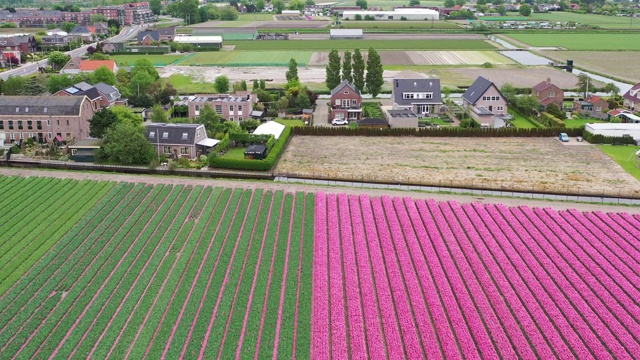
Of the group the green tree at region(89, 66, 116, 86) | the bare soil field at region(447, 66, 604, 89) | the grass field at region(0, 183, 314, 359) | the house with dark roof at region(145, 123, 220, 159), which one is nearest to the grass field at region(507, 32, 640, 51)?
the bare soil field at region(447, 66, 604, 89)

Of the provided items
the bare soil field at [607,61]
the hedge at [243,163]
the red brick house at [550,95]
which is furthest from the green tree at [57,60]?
the bare soil field at [607,61]

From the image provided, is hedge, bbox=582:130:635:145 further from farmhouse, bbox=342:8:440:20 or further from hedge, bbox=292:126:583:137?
farmhouse, bbox=342:8:440:20

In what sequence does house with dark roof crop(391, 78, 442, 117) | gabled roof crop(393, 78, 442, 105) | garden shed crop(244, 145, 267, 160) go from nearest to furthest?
garden shed crop(244, 145, 267, 160)
house with dark roof crop(391, 78, 442, 117)
gabled roof crop(393, 78, 442, 105)

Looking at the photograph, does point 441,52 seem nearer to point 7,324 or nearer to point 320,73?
point 320,73

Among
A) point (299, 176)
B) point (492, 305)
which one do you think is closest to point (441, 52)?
point (299, 176)

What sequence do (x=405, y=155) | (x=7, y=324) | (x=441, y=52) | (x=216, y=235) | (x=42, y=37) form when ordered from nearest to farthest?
(x=7, y=324)
(x=216, y=235)
(x=405, y=155)
(x=441, y=52)
(x=42, y=37)

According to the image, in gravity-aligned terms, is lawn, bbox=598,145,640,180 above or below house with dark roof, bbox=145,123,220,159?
below
